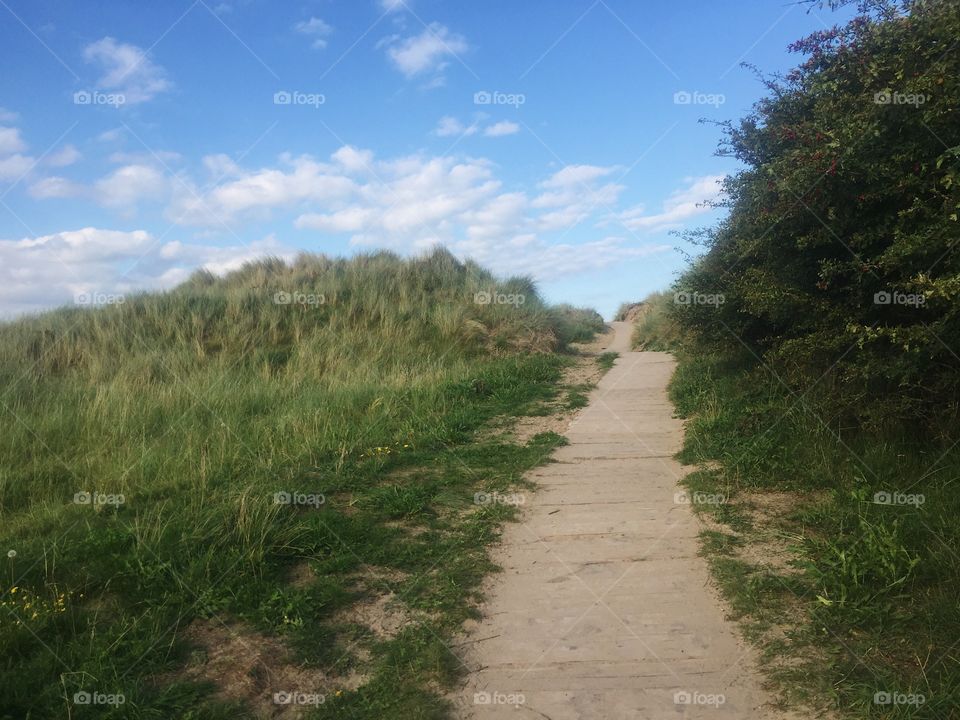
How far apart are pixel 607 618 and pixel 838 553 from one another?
1.52m

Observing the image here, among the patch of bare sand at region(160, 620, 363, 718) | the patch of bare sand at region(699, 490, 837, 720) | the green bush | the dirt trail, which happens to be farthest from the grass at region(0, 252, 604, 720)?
the green bush

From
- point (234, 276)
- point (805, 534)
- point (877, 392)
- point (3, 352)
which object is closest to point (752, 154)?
point (877, 392)

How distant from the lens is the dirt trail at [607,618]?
3.52m

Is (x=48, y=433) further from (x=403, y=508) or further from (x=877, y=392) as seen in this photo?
(x=877, y=392)

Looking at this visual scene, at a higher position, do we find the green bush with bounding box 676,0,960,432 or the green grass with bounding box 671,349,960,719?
the green bush with bounding box 676,0,960,432

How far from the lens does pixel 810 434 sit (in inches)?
259

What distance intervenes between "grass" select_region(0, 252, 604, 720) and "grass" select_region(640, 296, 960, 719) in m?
1.77

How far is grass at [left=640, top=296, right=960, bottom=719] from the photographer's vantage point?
344 cm

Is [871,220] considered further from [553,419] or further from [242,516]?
[242,516]

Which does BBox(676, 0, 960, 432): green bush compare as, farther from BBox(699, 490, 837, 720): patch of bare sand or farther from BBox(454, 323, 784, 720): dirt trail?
BBox(454, 323, 784, 720): dirt trail

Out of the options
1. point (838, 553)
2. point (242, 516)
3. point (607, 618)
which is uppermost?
point (242, 516)

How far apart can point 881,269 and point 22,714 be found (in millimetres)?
6727

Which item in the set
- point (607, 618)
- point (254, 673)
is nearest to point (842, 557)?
point (607, 618)

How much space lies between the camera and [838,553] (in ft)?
14.5
